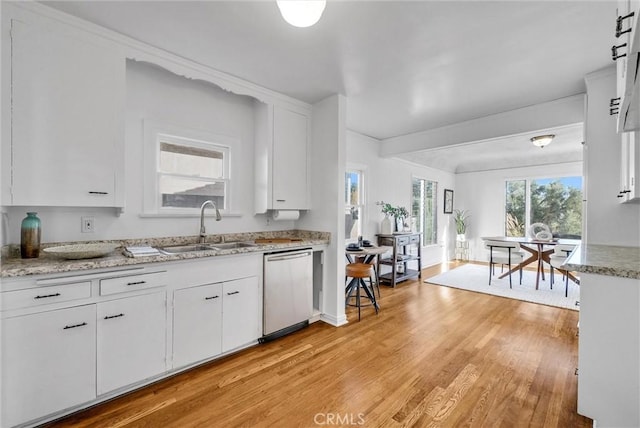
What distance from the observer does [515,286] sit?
185 inches

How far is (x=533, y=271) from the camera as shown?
19.5 feet

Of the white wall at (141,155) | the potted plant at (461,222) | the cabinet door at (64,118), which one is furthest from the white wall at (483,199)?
the cabinet door at (64,118)

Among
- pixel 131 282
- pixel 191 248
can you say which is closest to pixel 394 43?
pixel 191 248

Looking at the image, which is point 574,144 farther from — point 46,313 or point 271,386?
point 46,313

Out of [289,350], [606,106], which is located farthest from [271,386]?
[606,106]

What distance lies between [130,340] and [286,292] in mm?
1318

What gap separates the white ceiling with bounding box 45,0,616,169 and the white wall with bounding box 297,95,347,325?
25cm

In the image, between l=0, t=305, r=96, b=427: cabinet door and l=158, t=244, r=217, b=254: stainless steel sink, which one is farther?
l=158, t=244, r=217, b=254: stainless steel sink

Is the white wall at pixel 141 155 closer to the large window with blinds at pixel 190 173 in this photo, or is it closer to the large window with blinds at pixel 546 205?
the large window with blinds at pixel 190 173

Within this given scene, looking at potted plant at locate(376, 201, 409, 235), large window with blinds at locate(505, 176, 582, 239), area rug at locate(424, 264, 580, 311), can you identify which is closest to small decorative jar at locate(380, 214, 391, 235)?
potted plant at locate(376, 201, 409, 235)

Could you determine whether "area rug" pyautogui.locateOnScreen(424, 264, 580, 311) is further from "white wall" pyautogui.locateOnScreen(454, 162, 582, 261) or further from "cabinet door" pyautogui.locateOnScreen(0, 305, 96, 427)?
"cabinet door" pyautogui.locateOnScreen(0, 305, 96, 427)

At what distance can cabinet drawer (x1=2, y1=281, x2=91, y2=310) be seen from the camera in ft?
4.90

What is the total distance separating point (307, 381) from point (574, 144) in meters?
6.45

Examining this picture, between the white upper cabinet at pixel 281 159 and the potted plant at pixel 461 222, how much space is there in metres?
5.48
